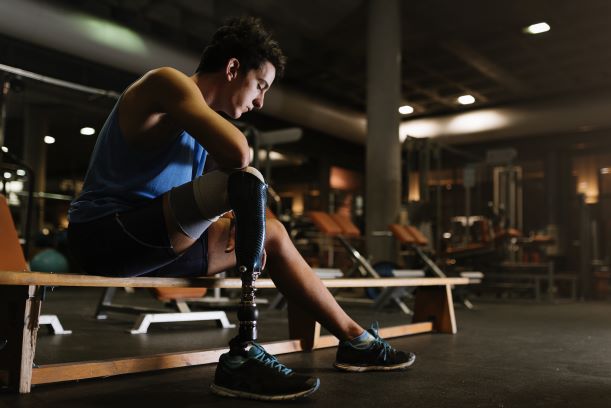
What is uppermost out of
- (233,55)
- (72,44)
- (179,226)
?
(72,44)

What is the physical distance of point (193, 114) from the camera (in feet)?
4.01

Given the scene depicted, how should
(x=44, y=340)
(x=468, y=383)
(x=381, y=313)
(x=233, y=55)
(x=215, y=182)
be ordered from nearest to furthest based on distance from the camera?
(x=215, y=182) < (x=233, y=55) < (x=468, y=383) < (x=44, y=340) < (x=381, y=313)

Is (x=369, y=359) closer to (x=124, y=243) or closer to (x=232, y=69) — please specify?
(x=124, y=243)

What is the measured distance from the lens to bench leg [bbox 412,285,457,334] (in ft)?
9.23

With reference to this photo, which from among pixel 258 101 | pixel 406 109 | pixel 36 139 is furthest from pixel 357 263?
pixel 406 109

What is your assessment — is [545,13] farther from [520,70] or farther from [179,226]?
[179,226]

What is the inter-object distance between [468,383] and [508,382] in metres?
0.12

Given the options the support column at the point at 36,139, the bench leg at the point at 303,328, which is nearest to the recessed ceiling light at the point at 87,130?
the support column at the point at 36,139

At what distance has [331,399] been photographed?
4.32 ft

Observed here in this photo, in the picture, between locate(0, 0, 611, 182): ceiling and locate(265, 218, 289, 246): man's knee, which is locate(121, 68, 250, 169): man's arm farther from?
locate(0, 0, 611, 182): ceiling

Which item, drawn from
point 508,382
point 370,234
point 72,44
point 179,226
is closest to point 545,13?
point 370,234

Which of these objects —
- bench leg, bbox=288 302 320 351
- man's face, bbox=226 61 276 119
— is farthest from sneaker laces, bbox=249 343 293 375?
bench leg, bbox=288 302 320 351

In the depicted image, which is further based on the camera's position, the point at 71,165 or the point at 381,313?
the point at 71,165

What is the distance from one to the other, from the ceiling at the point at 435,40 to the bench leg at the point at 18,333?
4240mm
